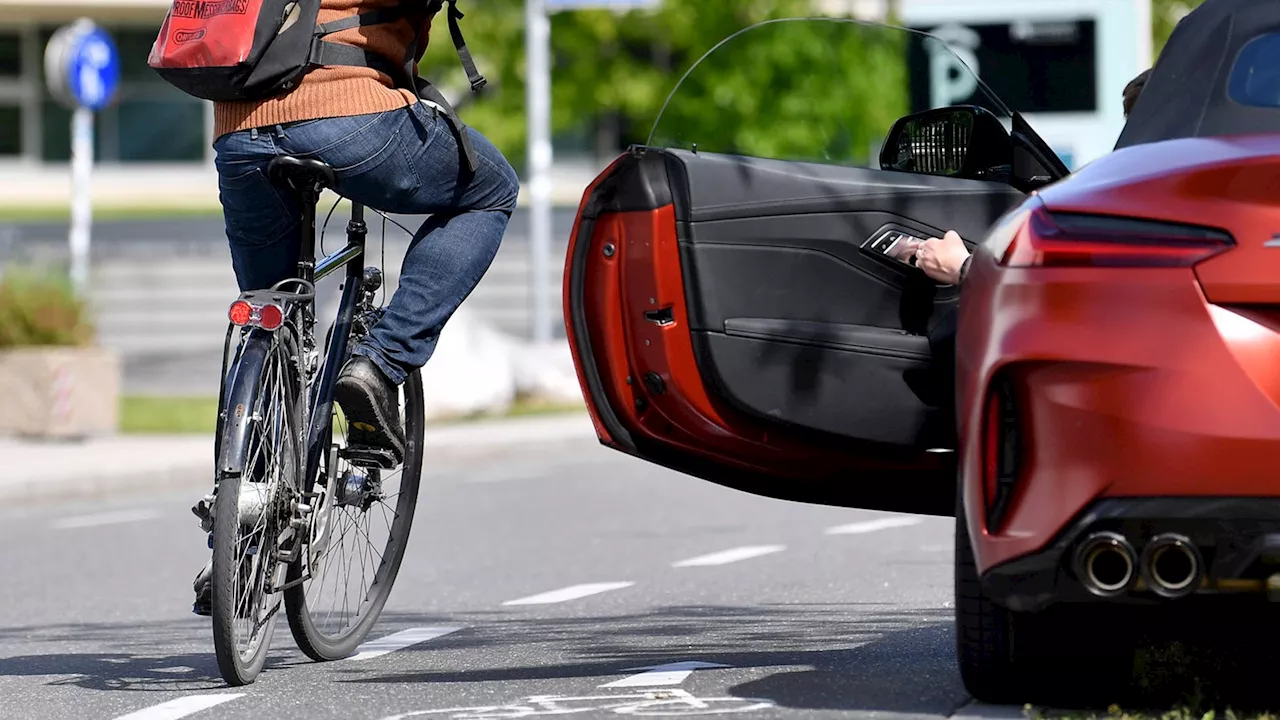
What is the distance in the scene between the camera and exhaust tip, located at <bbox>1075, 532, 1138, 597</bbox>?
158 inches

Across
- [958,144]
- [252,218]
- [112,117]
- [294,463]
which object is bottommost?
[294,463]

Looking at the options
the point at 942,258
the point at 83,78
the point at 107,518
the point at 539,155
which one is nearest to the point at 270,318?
the point at 942,258

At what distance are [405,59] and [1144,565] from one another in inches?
87.1

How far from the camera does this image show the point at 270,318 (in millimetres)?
5227

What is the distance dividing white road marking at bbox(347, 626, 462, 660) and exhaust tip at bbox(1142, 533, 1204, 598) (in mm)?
2570

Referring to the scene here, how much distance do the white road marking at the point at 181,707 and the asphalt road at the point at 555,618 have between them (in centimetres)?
1

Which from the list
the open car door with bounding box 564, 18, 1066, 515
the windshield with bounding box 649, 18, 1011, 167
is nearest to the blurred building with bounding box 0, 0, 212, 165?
the windshield with bounding box 649, 18, 1011, 167

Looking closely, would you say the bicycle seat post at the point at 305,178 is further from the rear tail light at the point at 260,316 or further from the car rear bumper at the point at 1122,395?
the car rear bumper at the point at 1122,395

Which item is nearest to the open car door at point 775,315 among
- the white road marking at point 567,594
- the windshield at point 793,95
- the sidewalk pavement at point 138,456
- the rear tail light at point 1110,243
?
the rear tail light at point 1110,243

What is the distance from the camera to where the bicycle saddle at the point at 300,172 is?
206 inches

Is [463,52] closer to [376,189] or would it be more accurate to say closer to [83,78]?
[376,189]

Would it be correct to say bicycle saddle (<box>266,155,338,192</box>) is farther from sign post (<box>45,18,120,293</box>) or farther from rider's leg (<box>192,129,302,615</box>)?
sign post (<box>45,18,120,293</box>)

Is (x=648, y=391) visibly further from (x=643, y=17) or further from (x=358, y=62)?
(x=643, y=17)

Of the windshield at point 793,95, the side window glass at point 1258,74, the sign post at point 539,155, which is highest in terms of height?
the windshield at point 793,95
